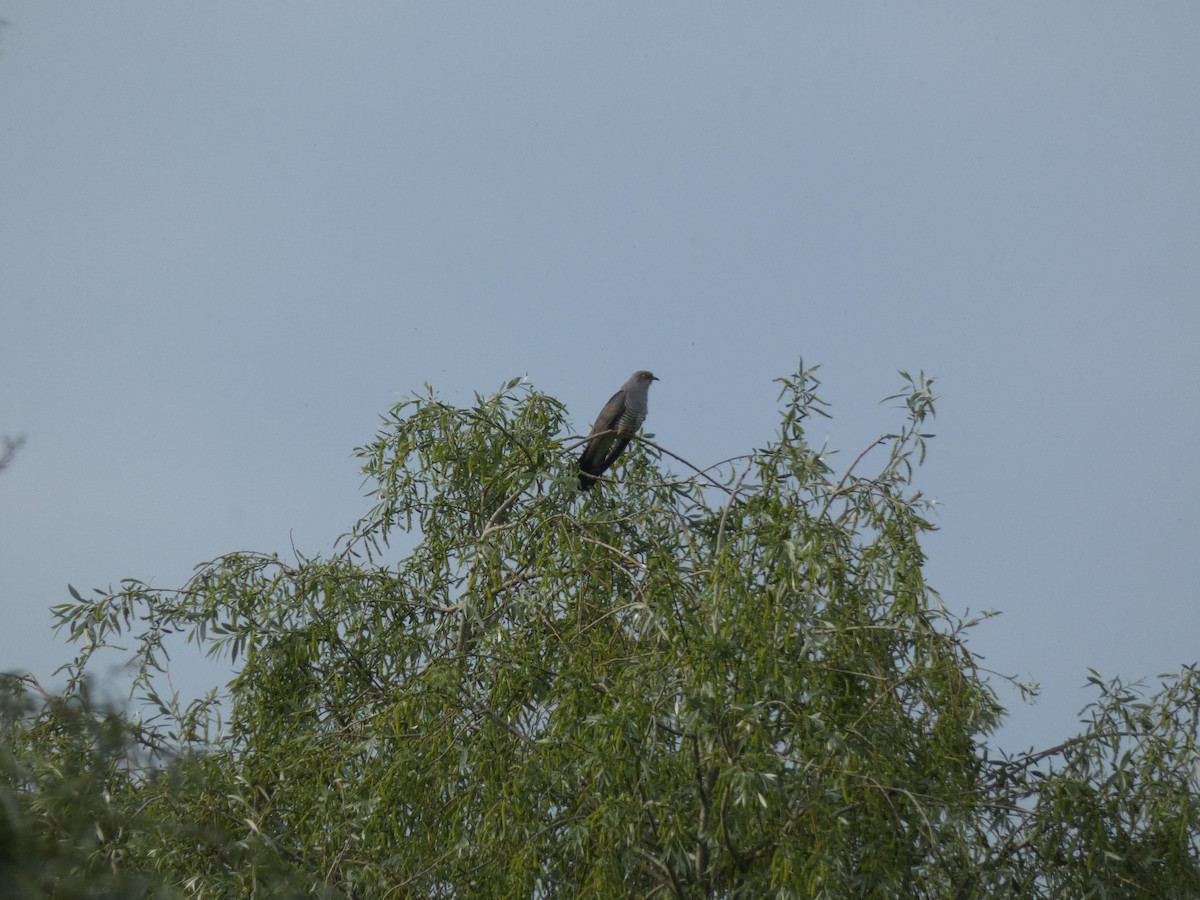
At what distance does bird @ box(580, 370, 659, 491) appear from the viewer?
5908 millimetres

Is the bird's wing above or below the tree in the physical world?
above

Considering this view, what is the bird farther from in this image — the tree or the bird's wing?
the tree

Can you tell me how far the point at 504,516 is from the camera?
560 cm

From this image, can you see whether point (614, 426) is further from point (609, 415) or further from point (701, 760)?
point (701, 760)

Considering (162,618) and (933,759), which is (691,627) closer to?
(933,759)

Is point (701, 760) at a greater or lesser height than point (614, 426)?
lesser

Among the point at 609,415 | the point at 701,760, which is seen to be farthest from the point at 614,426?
the point at 701,760

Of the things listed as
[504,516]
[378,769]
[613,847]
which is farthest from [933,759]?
[504,516]

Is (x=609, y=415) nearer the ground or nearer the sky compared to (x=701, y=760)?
nearer the sky

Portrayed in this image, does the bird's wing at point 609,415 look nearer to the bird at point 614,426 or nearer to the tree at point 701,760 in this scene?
the bird at point 614,426

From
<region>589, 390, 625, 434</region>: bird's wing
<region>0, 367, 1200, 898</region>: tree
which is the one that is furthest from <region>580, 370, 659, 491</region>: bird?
<region>0, 367, 1200, 898</region>: tree

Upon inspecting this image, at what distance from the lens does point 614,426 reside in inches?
253

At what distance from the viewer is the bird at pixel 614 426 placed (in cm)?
591

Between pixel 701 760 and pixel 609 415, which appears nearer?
pixel 701 760
